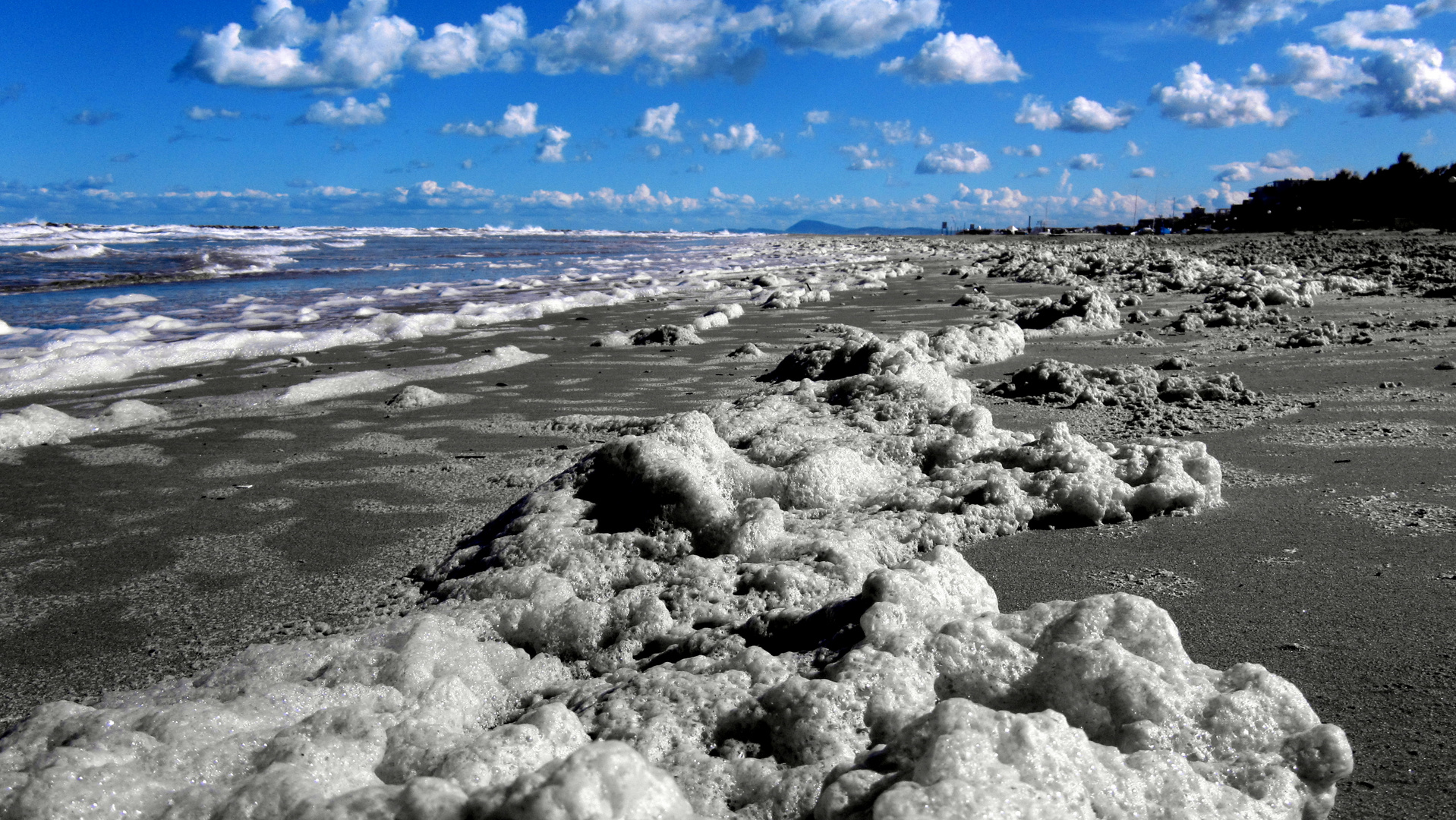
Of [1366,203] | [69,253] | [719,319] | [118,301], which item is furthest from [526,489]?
[1366,203]

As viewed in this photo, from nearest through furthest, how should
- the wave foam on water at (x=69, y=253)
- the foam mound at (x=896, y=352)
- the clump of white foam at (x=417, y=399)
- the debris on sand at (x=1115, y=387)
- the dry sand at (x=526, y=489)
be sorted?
the dry sand at (x=526, y=489), the debris on sand at (x=1115, y=387), the foam mound at (x=896, y=352), the clump of white foam at (x=417, y=399), the wave foam on water at (x=69, y=253)

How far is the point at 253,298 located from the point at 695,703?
48.3 ft

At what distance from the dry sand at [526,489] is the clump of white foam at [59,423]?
188 millimetres

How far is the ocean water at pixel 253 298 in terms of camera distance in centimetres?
786

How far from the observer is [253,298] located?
1402cm

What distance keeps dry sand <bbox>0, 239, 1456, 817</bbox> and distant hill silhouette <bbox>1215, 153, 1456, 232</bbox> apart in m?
42.8

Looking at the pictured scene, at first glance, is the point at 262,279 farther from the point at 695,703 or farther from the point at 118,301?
the point at 695,703

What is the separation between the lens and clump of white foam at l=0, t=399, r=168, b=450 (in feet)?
14.9

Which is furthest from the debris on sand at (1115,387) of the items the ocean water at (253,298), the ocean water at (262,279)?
the ocean water at (262,279)

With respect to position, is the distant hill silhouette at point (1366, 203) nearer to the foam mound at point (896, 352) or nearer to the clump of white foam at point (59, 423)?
the foam mound at point (896, 352)

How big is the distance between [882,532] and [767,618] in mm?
793

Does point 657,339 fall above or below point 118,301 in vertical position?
below

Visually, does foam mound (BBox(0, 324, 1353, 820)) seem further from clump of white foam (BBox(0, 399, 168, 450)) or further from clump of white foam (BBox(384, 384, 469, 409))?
clump of white foam (BBox(0, 399, 168, 450))

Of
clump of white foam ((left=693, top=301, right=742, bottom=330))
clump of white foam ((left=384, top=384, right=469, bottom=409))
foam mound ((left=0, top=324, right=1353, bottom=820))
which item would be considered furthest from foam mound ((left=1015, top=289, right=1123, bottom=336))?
foam mound ((left=0, top=324, right=1353, bottom=820))
